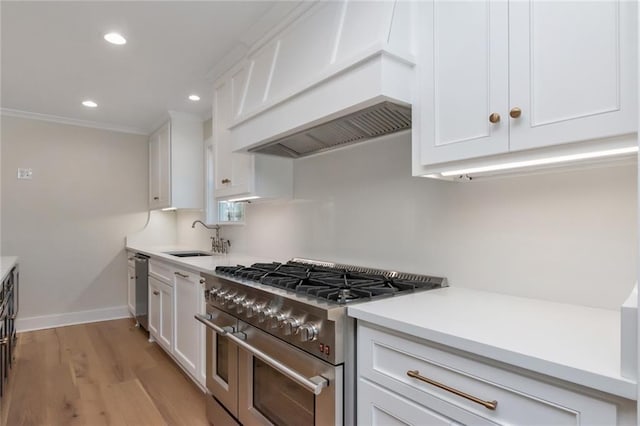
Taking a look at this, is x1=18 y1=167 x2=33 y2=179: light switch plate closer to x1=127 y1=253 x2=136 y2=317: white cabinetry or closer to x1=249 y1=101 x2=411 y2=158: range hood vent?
x1=127 y1=253 x2=136 y2=317: white cabinetry

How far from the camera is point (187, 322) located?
2613mm

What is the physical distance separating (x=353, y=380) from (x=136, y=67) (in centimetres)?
267

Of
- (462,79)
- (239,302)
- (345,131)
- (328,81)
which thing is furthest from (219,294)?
(462,79)

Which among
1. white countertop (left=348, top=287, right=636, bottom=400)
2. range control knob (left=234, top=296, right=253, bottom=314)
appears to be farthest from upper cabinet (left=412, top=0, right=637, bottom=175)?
range control knob (left=234, top=296, right=253, bottom=314)

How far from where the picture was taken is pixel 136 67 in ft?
9.02

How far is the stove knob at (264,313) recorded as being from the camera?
61.3 inches

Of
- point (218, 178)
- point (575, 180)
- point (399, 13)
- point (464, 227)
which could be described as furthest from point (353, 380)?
point (218, 178)

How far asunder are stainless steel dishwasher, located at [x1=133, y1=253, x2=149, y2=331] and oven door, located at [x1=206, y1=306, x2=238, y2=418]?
178 cm

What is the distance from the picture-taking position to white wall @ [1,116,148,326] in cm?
399

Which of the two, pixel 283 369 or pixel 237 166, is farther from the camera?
pixel 237 166

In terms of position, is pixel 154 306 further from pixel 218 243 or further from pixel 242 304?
pixel 242 304

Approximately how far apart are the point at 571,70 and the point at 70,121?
15.9ft

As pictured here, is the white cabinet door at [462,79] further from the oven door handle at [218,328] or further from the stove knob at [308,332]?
the oven door handle at [218,328]

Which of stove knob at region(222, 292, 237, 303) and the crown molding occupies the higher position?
the crown molding
